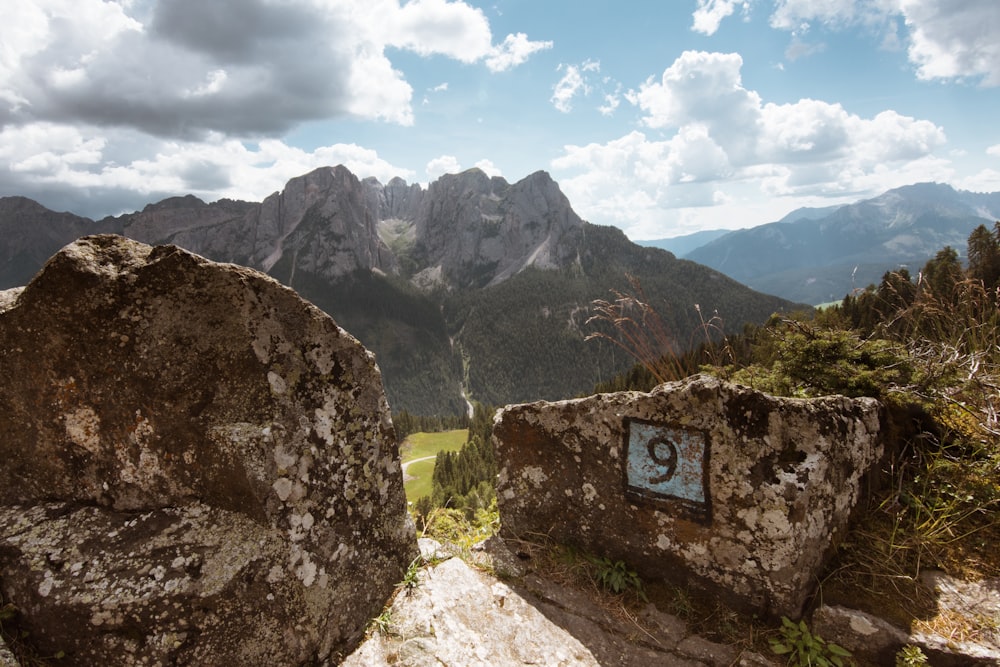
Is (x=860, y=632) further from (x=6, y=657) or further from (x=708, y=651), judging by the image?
(x=6, y=657)

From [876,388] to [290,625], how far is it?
5.26 meters

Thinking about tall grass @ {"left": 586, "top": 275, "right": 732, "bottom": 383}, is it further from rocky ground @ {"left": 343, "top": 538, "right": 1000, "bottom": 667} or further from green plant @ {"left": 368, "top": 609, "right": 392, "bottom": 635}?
green plant @ {"left": 368, "top": 609, "right": 392, "bottom": 635}

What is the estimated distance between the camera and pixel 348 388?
3.88m

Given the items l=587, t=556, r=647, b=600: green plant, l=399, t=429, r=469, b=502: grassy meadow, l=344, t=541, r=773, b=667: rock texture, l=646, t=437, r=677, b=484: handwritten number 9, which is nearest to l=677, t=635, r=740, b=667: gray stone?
l=344, t=541, r=773, b=667: rock texture

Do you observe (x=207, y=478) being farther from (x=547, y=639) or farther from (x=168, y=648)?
(x=547, y=639)

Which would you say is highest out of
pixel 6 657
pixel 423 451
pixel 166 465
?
pixel 166 465

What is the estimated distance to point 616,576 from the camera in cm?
423

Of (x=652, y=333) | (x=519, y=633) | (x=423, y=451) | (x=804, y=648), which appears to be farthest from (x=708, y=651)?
(x=423, y=451)

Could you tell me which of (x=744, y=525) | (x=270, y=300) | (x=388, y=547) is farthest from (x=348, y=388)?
(x=744, y=525)

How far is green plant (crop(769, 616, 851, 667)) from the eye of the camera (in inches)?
131

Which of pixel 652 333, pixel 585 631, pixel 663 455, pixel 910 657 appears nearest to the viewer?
pixel 910 657

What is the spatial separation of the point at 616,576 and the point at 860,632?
1.78 meters

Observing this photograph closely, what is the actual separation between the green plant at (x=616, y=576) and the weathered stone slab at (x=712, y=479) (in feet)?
0.26

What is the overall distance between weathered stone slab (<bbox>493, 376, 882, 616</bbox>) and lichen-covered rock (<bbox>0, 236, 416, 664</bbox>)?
7.40 ft
